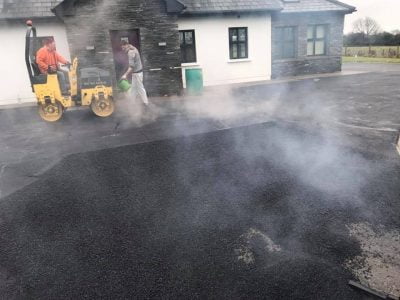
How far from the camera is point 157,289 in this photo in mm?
2758

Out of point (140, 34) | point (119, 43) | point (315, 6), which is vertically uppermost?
point (315, 6)

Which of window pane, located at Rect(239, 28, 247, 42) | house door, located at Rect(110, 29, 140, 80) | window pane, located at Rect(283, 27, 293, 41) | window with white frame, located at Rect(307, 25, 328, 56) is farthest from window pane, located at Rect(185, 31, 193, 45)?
window with white frame, located at Rect(307, 25, 328, 56)

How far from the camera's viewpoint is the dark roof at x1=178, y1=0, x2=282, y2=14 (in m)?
13.6

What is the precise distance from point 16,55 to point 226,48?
333 inches

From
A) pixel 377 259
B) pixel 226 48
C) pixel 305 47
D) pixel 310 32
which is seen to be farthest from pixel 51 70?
pixel 310 32

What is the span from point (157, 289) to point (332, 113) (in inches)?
287

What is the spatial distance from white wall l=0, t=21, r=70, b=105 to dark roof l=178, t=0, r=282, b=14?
5061mm

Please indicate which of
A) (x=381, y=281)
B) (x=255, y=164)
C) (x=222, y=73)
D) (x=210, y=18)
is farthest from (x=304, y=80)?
(x=381, y=281)

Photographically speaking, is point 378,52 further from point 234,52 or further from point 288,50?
point 234,52

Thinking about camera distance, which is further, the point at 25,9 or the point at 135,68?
the point at 25,9

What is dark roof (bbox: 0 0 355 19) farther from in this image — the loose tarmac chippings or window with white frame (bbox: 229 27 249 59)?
the loose tarmac chippings

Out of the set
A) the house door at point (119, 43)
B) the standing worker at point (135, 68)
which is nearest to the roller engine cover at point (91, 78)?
the standing worker at point (135, 68)

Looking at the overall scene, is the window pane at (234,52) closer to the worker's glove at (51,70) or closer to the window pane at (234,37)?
the window pane at (234,37)

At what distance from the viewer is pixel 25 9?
1185 centimetres
